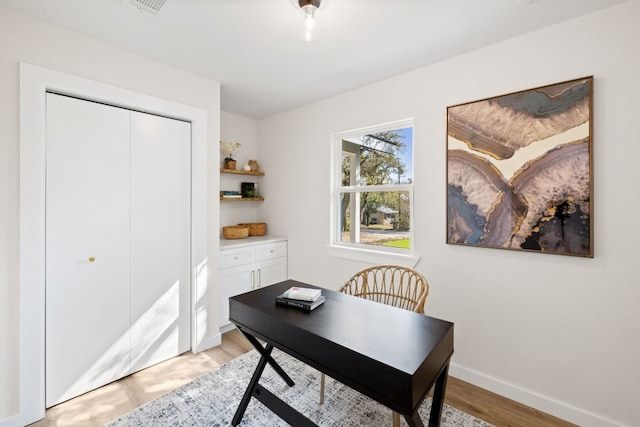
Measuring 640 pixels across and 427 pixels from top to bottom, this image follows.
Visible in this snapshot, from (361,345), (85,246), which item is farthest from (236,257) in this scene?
(361,345)

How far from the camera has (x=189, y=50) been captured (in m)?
2.12

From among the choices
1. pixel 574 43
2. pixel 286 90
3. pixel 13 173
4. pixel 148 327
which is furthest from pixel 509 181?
pixel 13 173

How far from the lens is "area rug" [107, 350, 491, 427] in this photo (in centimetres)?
174

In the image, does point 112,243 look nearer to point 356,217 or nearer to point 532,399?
point 356,217

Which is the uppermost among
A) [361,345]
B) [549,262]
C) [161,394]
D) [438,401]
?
[549,262]

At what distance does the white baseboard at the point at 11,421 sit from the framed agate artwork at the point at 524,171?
3.08 meters

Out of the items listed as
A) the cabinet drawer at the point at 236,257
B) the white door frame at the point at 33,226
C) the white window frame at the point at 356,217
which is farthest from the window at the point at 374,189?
the white door frame at the point at 33,226

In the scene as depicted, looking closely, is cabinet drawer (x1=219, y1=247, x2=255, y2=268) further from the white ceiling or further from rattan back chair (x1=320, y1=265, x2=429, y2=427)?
the white ceiling

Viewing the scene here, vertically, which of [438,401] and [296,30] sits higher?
[296,30]

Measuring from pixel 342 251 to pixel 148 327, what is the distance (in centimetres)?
184

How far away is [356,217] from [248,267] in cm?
130

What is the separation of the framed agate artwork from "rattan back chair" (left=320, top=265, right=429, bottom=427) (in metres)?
0.47

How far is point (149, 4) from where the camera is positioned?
1625 mm

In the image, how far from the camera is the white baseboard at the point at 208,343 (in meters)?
2.57
